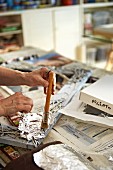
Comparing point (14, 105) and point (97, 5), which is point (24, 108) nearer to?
point (14, 105)

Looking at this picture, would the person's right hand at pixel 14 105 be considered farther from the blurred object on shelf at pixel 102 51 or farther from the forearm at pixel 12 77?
the blurred object on shelf at pixel 102 51

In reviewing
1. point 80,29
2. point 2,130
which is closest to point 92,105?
point 2,130

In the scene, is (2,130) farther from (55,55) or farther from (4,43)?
(4,43)

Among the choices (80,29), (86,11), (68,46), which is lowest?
(68,46)

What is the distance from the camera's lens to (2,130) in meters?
0.78

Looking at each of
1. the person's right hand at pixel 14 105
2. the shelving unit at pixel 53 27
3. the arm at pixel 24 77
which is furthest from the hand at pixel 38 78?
the shelving unit at pixel 53 27

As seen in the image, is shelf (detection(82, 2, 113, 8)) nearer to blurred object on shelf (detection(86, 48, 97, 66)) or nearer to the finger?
blurred object on shelf (detection(86, 48, 97, 66))

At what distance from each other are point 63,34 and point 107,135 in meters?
2.20

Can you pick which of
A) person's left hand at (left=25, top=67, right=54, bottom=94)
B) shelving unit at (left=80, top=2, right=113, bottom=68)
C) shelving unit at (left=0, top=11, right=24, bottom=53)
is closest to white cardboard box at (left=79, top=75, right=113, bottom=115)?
person's left hand at (left=25, top=67, right=54, bottom=94)

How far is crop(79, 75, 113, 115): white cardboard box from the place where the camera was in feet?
2.65

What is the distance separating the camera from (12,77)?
3.18 feet

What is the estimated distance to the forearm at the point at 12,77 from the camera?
3.14 feet

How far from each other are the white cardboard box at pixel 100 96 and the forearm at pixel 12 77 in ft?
0.79

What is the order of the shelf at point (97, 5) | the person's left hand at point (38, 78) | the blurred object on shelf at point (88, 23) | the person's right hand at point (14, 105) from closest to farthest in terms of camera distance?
the person's right hand at point (14, 105), the person's left hand at point (38, 78), the shelf at point (97, 5), the blurred object on shelf at point (88, 23)
